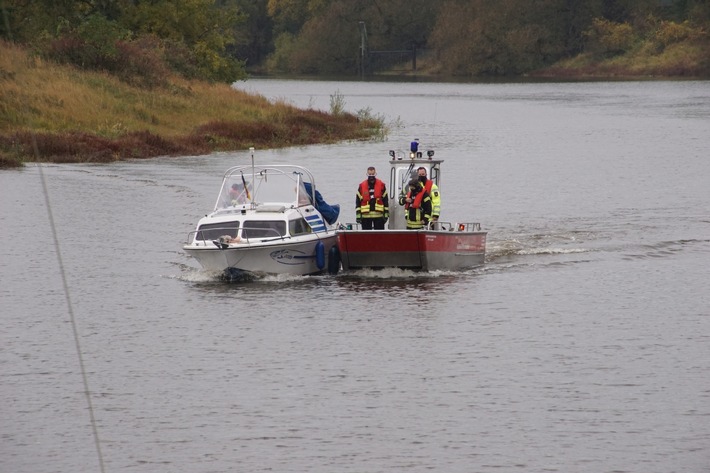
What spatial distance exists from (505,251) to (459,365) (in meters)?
11.6

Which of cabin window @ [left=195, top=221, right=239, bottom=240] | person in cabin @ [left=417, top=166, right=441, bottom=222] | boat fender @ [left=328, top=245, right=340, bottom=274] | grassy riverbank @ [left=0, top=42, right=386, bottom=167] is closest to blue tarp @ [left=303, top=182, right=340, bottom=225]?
boat fender @ [left=328, top=245, right=340, bottom=274]

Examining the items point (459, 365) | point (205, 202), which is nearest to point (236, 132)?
point (205, 202)

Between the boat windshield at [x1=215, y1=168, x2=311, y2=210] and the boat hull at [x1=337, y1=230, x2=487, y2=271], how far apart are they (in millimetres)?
1780

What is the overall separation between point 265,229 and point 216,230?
1.06 meters

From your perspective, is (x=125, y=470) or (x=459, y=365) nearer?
(x=125, y=470)

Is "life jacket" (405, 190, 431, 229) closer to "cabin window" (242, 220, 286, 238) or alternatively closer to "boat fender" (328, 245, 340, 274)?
"boat fender" (328, 245, 340, 274)

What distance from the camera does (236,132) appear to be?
202 feet

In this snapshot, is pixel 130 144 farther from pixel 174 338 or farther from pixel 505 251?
pixel 174 338

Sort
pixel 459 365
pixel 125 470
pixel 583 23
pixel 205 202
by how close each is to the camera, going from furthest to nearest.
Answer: pixel 583 23, pixel 205 202, pixel 459 365, pixel 125 470

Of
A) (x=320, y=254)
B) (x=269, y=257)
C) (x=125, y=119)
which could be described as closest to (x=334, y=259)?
(x=320, y=254)

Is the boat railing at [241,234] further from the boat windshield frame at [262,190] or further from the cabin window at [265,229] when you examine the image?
the boat windshield frame at [262,190]

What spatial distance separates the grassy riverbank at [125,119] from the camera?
2108 inches

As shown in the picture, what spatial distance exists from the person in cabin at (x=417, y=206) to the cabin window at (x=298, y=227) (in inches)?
87.2

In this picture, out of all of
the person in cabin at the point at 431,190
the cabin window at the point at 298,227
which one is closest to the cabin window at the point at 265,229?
the cabin window at the point at 298,227
